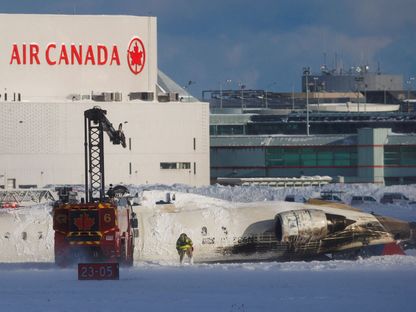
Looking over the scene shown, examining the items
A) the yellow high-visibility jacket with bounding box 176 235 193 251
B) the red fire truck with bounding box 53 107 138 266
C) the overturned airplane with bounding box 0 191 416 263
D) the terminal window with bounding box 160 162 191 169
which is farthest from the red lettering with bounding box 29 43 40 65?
the red fire truck with bounding box 53 107 138 266

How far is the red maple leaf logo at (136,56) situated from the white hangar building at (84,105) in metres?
0.08

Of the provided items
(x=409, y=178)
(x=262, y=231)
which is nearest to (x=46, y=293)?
(x=262, y=231)

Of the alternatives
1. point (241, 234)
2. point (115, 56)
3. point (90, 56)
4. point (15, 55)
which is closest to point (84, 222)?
point (241, 234)

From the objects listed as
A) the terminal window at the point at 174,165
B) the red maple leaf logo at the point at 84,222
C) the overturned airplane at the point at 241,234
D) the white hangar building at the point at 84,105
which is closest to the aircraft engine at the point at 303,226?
the overturned airplane at the point at 241,234

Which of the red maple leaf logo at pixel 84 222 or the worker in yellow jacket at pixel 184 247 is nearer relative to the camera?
the red maple leaf logo at pixel 84 222

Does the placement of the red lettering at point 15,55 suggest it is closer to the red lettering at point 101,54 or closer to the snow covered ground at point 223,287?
the red lettering at point 101,54

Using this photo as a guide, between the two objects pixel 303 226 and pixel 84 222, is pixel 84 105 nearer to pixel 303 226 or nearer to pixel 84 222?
pixel 303 226

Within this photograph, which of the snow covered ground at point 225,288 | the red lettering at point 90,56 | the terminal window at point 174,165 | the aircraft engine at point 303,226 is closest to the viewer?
the snow covered ground at point 225,288

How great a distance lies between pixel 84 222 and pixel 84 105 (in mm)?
61523

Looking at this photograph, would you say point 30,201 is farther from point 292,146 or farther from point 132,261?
point 292,146

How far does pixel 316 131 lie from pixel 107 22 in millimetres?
39449

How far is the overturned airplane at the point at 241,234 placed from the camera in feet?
225

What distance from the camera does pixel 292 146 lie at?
471 feet
